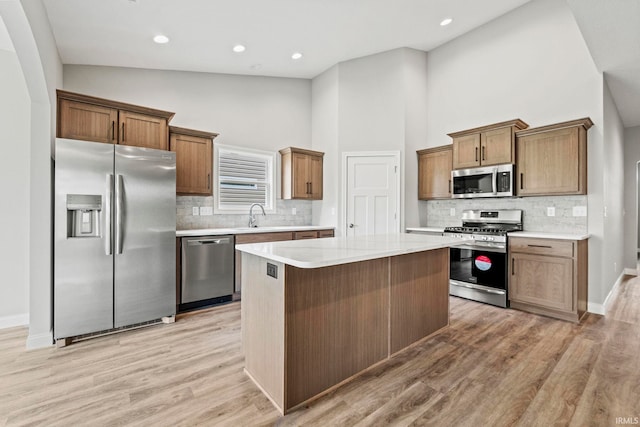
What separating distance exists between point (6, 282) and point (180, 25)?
11.0ft

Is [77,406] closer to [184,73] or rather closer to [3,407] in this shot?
[3,407]

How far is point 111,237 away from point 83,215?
1.01 feet

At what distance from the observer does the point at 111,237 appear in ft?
9.25

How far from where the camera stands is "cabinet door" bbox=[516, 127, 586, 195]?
11.4 feet

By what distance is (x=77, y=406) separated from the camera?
1.84m

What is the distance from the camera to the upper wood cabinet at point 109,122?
288cm

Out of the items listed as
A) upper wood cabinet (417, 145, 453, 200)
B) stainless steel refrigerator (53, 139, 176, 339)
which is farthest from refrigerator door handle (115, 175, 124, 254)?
upper wood cabinet (417, 145, 453, 200)

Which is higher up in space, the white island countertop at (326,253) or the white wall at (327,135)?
the white wall at (327,135)

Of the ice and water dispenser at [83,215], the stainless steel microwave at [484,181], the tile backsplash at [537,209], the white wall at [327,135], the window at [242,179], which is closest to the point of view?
the ice and water dispenser at [83,215]

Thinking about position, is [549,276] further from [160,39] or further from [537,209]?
[160,39]

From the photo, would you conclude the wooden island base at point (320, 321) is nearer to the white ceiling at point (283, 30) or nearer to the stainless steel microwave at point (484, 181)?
the stainless steel microwave at point (484, 181)

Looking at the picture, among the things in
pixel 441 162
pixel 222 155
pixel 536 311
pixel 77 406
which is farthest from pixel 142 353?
pixel 441 162

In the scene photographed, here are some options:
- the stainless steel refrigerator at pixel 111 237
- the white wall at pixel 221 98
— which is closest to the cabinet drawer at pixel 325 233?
the white wall at pixel 221 98

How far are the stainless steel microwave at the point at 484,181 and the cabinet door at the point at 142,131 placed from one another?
13.2 ft
